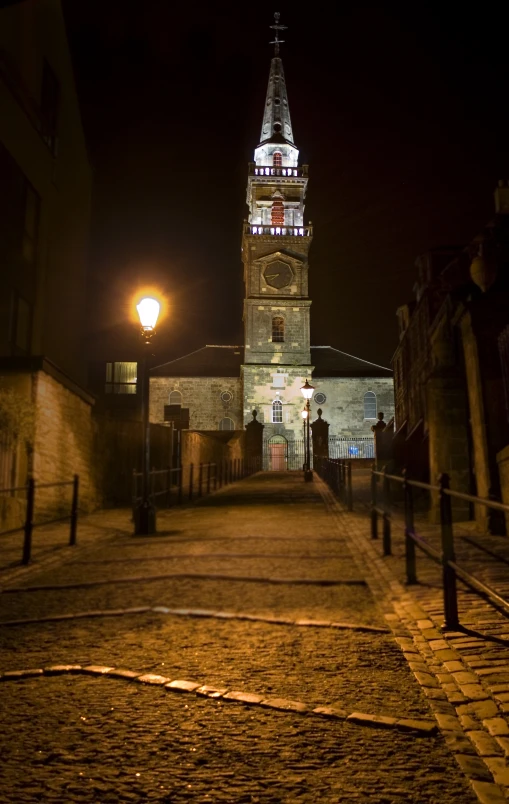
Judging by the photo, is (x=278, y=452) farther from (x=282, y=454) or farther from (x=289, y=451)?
(x=289, y=451)

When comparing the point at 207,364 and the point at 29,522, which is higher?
the point at 207,364

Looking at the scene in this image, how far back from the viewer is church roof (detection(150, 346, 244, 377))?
50812 millimetres

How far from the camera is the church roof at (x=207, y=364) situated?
50812 mm

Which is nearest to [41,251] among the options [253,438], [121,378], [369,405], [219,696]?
[121,378]

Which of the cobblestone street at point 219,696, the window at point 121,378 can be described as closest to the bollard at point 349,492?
the cobblestone street at point 219,696

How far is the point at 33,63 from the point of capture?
1778cm

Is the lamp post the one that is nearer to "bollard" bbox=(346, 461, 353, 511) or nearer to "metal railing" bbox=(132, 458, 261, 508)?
"metal railing" bbox=(132, 458, 261, 508)

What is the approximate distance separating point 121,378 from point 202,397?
50.7 ft

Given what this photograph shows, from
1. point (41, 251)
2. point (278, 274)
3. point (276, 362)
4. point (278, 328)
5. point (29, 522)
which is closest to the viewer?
point (29, 522)

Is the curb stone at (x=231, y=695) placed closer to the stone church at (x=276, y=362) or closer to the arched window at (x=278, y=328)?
the stone church at (x=276, y=362)

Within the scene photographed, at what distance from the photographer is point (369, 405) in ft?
163

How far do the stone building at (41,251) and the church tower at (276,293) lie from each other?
23.1m

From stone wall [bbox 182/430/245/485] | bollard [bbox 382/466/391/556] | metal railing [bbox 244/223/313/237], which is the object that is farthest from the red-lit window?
bollard [bbox 382/466/391/556]

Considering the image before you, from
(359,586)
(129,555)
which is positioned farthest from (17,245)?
(359,586)
